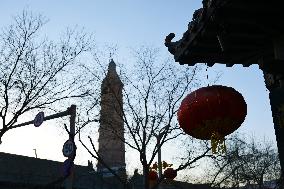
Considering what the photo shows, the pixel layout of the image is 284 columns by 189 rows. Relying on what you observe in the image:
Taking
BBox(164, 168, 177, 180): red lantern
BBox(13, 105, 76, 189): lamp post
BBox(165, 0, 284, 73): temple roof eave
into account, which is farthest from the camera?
BBox(164, 168, 177, 180): red lantern

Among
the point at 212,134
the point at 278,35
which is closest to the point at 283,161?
the point at 212,134

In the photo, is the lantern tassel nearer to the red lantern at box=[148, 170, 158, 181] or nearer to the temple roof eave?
Result: the temple roof eave

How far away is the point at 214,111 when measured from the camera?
15.1 feet

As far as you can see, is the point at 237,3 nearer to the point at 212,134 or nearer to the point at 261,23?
the point at 261,23

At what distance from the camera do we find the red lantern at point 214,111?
182 inches

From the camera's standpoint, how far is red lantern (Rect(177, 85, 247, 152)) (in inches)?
182

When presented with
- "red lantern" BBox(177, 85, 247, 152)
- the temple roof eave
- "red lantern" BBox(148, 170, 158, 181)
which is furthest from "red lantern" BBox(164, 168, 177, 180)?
"red lantern" BBox(177, 85, 247, 152)

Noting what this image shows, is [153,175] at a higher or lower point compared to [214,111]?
higher

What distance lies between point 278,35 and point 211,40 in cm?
91

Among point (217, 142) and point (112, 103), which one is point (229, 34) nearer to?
point (217, 142)

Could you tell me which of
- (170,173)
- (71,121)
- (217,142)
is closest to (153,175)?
(170,173)

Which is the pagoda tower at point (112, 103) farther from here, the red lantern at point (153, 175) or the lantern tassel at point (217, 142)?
the lantern tassel at point (217, 142)

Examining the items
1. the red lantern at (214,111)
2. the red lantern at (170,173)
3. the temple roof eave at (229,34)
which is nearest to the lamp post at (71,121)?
the temple roof eave at (229,34)

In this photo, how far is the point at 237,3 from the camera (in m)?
Result: 4.20
